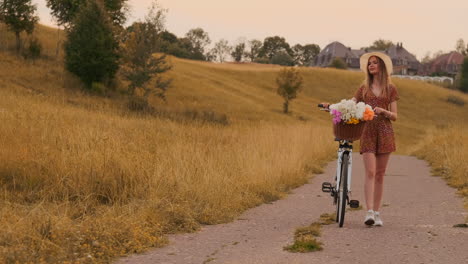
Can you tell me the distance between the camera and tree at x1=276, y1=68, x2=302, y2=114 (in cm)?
6247

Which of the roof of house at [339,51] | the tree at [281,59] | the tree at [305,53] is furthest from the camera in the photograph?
the tree at [305,53]

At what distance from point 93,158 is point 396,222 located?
4.60 meters

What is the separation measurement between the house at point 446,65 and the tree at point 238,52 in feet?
143

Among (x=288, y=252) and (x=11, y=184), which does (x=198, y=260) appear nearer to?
(x=288, y=252)

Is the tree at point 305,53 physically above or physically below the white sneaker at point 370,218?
above

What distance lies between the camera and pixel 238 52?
15325 cm

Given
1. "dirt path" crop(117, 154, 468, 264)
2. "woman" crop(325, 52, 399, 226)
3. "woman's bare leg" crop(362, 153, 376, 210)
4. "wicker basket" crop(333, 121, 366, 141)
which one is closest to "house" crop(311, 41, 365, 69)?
"dirt path" crop(117, 154, 468, 264)

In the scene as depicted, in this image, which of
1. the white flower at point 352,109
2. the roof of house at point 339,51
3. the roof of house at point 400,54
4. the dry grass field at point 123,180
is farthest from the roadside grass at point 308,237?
the roof of house at point 400,54

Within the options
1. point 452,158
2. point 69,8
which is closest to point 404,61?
point 69,8

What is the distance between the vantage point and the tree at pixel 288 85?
6247 centimetres

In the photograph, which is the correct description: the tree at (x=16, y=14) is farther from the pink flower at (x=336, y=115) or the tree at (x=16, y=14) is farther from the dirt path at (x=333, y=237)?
the pink flower at (x=336, y=115)

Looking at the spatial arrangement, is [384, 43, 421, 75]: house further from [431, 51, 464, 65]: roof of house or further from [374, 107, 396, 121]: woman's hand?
[374, 107, 396, 121]: woman's hand

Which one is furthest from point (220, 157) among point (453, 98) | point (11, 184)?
point (453, 98)

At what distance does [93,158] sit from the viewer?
9812mm
